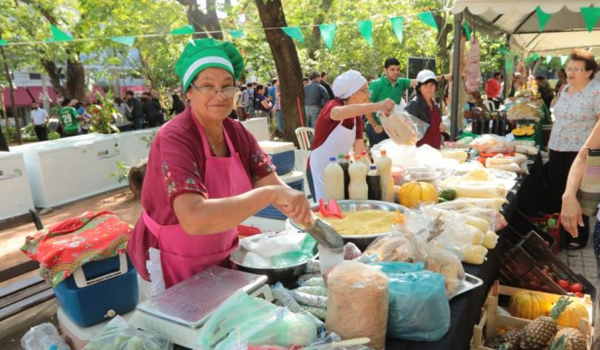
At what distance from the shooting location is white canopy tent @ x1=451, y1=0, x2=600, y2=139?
15.4 ft

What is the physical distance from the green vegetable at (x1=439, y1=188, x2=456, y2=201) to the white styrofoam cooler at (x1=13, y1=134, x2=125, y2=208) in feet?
22.5

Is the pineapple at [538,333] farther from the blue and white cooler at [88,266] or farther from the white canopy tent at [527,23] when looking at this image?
the white canopy tent at [527,23]

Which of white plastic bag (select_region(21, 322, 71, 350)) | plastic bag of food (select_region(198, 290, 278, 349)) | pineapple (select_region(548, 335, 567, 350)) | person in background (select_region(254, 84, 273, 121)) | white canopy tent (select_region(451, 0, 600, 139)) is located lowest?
pineapple (select_region(548, 335, 567, 350))

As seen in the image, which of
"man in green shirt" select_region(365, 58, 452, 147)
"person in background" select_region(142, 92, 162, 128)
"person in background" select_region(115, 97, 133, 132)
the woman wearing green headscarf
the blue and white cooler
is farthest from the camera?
"person in background" select_region(142, 92, 162, 128)

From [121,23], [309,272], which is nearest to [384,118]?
[309,272]

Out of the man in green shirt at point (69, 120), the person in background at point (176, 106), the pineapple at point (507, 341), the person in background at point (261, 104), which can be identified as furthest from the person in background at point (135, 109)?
the pineapple at point (507, 341)

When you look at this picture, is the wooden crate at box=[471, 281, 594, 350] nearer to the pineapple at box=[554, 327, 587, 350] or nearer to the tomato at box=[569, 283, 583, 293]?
the pineapple at box=[554, 327, 587, 350]

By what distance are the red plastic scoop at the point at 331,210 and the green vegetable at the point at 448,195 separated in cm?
80

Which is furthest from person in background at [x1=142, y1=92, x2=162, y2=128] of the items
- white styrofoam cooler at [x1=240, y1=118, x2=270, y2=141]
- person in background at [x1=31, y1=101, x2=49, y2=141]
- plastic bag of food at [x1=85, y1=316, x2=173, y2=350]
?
plastic bag of food at [x1=85, y1=316, x2=173, y2=350]

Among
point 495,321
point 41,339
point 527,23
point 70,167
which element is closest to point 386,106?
point 495,321

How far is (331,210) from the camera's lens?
2330 mm

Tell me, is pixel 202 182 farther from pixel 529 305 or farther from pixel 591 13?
pixel 591 13

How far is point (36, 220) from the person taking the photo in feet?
12.4

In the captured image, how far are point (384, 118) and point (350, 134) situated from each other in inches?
13.3
